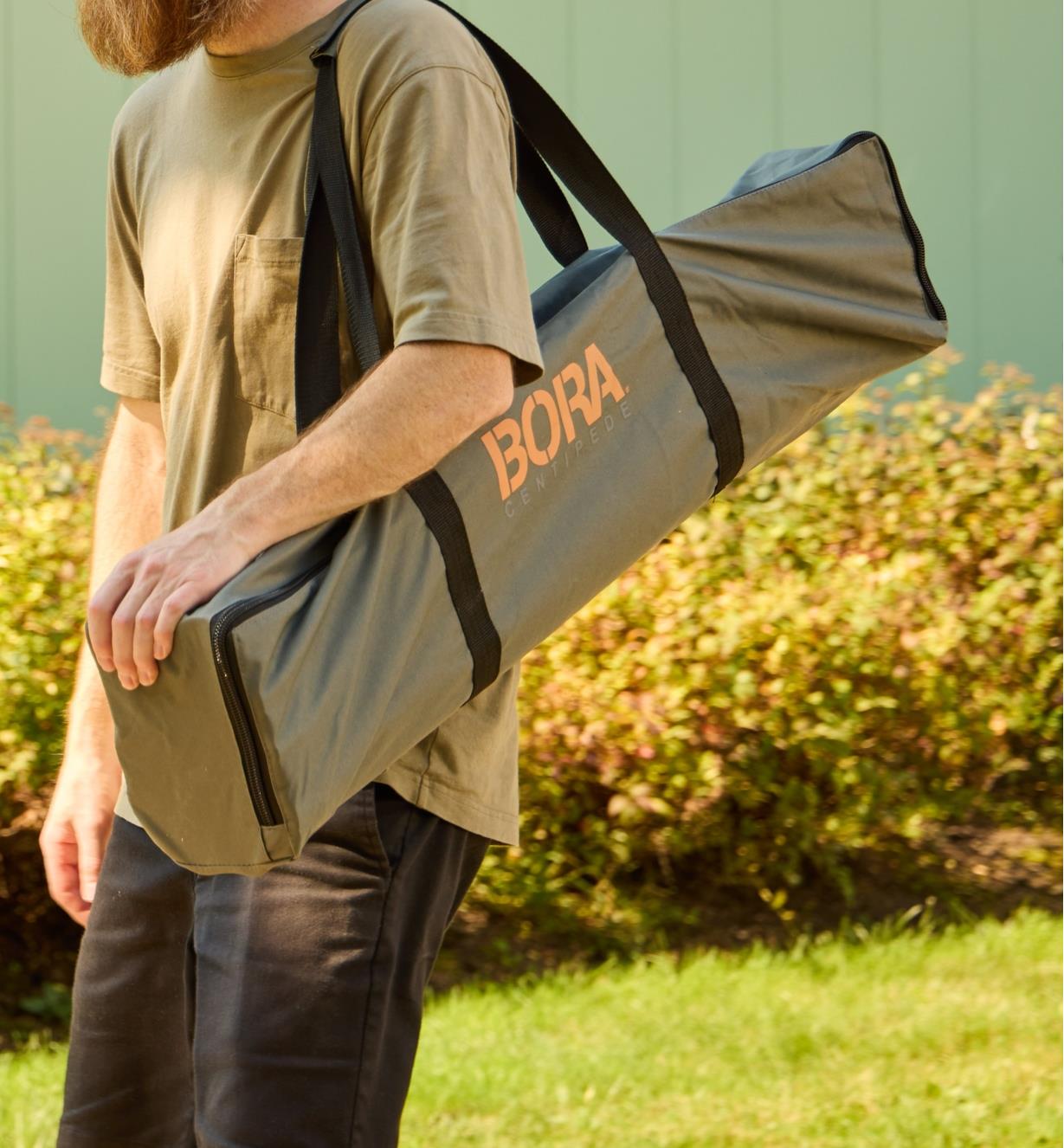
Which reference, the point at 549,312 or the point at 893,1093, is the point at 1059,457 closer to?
the point at 893,1093

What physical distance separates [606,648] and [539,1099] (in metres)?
1.33

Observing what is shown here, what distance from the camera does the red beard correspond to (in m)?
1.57

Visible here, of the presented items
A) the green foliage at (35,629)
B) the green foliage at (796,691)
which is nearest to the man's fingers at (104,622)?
the green foliage at (35,629)

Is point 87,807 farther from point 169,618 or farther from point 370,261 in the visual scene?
point 370,261

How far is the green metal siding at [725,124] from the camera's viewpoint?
18.9 ft

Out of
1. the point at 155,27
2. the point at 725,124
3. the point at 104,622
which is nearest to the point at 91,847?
the point at 104,622

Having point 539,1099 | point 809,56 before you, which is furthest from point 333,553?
point 809,56

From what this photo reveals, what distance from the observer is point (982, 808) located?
4.85 m

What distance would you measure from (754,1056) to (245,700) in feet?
7.98

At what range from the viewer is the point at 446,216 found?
141 centimetres

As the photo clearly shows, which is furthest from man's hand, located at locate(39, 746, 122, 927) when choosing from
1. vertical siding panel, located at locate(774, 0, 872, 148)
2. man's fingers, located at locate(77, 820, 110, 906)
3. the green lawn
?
vertical siding panel, located at locate(774, 0, 872, 148)

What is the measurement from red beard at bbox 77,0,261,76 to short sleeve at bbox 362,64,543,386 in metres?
0.25

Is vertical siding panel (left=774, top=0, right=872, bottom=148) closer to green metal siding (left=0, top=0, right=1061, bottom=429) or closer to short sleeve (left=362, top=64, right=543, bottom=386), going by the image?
green metal siding (left=0, top=0, right=1061, bottom=429)

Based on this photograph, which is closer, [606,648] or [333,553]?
[333,553]
